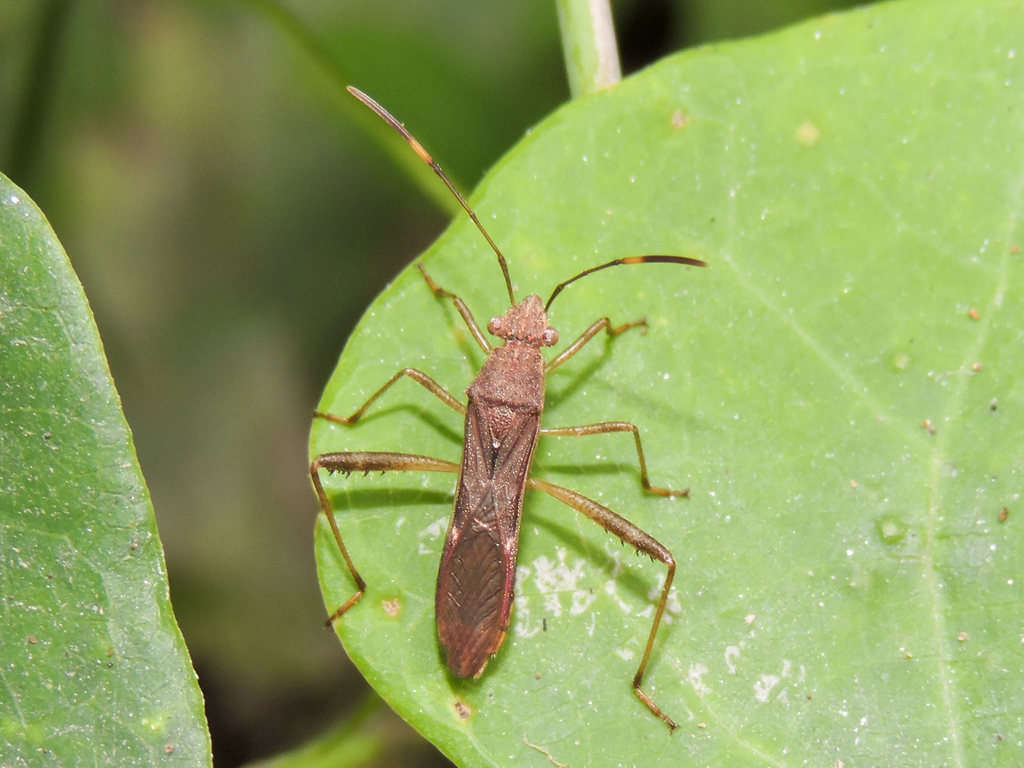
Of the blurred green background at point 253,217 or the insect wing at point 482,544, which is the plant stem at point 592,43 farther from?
the blurred green background at point 253,217

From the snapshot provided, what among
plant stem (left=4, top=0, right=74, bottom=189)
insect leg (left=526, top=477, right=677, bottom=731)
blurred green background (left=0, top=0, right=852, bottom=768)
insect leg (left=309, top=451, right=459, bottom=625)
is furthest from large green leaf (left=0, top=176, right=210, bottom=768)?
blurred green background (left=0, top=0, right=852, bottom=768)

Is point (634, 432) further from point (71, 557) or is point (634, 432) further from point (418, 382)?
point (71, 557)

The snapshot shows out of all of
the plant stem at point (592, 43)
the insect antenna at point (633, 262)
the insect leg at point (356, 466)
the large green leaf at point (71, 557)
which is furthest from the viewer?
the plant stem at point (592, 43)

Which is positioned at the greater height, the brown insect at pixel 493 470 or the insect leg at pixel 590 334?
the insect leg at pixel 590 334

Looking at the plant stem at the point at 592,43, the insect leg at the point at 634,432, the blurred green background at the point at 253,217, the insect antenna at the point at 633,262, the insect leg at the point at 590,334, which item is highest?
the plant stem at the point at 592,43

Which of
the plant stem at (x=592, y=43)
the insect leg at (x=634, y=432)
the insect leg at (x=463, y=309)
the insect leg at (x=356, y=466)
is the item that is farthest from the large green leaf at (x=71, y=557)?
the plant stem at (x=592, y=43)

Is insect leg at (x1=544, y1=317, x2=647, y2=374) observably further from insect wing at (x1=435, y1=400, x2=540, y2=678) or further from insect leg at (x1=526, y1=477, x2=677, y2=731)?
insect leg at (x1=526, y1=477, x2=677, y2=731)

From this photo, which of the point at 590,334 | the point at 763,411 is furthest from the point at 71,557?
the point at 763,411
